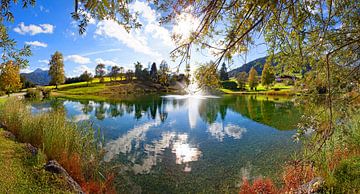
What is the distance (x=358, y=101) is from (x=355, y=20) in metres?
1.89

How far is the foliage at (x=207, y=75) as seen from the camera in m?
3.47

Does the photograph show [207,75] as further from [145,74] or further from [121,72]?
[121,72]

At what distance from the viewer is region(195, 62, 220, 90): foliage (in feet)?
11.4

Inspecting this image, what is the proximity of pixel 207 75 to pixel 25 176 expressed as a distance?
4.26m

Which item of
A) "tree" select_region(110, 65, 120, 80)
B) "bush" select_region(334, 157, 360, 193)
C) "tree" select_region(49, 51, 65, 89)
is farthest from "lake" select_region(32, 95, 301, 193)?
"tree" select_region(110, 65, 120, 80)

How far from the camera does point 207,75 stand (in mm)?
3471

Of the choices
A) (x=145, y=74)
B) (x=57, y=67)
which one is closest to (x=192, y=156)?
(x=57, y=67)

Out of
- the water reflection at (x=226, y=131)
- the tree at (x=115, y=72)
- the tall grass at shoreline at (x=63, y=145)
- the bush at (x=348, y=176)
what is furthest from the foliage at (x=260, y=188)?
the tree at (x=115, y=72)

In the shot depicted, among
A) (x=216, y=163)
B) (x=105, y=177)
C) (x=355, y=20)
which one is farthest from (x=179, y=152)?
(x=355, y=20)

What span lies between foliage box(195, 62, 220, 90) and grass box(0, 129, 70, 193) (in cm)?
340

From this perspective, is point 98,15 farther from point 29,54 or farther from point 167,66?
point 29,54

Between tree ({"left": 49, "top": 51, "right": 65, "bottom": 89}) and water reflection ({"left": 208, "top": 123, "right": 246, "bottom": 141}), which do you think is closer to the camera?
water reflection ({"left": 208, "top": 123, "right": 246, "bottom": 141})

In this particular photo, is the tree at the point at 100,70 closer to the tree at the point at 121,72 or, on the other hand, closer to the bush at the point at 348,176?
the tree at the point at 121,72

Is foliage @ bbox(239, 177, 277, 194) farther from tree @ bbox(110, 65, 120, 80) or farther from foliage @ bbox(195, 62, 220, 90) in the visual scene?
tree @ bbox(110, 65, 120, 80)
